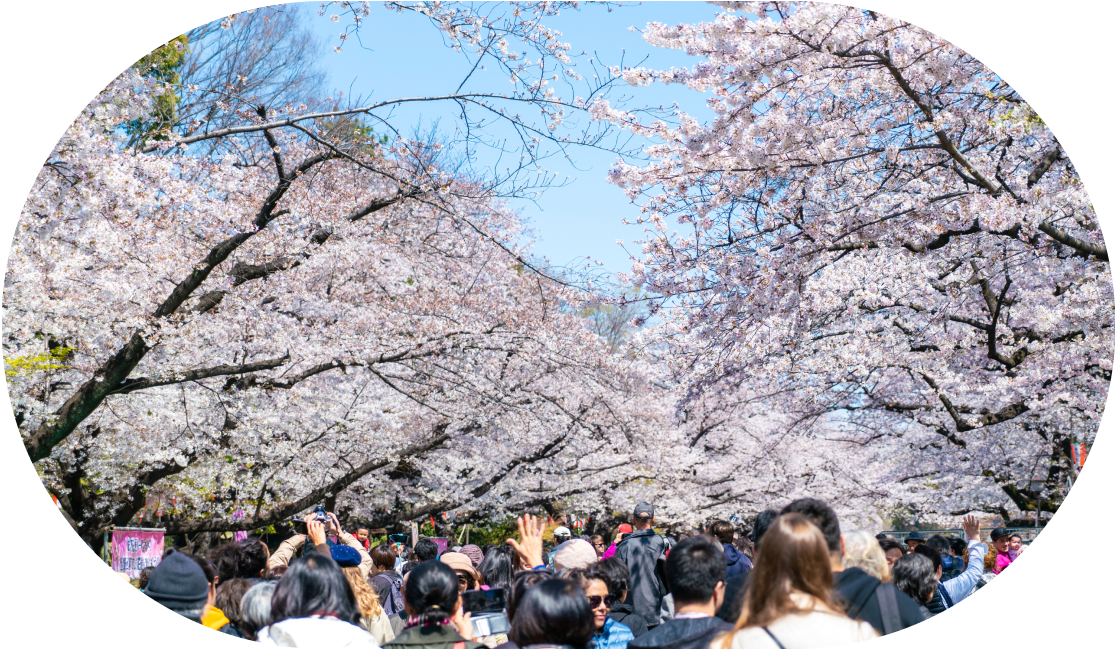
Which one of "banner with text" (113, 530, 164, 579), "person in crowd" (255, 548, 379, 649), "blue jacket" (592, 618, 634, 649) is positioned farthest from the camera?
"banner with text" (113, 530, 164, 579)

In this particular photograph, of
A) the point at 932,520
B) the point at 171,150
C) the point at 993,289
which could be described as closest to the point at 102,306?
the point at 171,150

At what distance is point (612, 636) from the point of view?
132 inches

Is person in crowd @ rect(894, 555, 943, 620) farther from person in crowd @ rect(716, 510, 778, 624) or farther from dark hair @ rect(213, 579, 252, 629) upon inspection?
dark hair @ rect(213, 579, 252, 629)

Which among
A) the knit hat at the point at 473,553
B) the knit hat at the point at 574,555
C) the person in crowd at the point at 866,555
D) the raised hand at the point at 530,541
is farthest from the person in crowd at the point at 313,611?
the knit hat at the point at 473,553

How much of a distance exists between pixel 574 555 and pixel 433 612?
1572 millimetres

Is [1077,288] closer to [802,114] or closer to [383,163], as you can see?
[802,114]

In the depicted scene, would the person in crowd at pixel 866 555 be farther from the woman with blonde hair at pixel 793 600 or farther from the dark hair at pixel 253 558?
the dark hair at pixel 253 558

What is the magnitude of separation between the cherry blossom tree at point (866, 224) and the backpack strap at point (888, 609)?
353 cm

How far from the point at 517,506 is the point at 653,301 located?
1084cm

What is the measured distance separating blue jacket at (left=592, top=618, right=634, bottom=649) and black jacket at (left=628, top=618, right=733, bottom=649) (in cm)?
77

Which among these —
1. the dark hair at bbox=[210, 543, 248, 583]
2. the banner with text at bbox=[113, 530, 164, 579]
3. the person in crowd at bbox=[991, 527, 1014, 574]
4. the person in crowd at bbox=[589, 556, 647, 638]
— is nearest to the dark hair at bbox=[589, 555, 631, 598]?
the person in crowd at bbox=[589, 556, 647, 638]

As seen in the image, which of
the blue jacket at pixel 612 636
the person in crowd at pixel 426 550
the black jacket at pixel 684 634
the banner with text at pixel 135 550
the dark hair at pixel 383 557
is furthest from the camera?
the banner with text at pixel 135 550

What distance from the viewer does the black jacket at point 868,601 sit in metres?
2.54

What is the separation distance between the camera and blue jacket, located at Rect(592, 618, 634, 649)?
130 inches
